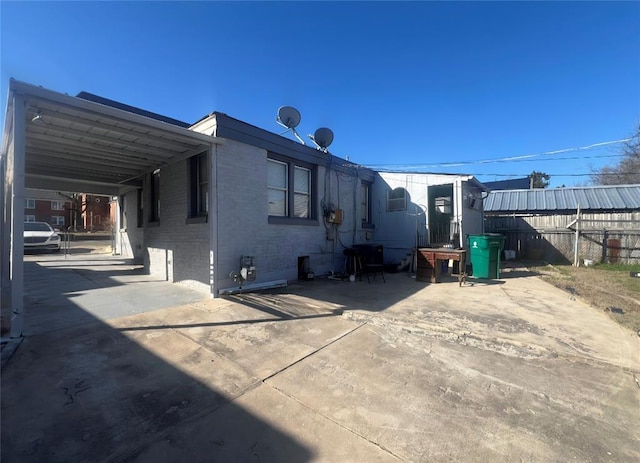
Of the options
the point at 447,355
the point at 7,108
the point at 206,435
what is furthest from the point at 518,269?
the point at 7,108

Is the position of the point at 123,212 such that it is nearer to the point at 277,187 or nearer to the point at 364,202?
the point at 277,187

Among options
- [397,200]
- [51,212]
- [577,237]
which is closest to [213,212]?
[397,200]

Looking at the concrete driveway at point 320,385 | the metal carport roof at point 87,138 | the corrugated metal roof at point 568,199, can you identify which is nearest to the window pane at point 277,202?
the metal carport roof at point 87,138

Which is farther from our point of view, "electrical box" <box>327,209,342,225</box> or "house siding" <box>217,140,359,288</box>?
"electrical box" <box>327,209,342,225</box>

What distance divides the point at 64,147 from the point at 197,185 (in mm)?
2858

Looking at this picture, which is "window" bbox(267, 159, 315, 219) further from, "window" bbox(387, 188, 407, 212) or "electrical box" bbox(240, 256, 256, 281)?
"window" bbox(387, 188, 407, 212)

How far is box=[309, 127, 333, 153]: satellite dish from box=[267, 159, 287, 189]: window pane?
224 centimetres

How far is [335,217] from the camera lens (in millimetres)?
9641

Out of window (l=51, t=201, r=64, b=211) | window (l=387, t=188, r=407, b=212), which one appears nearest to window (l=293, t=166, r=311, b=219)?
window (l=387, t=188, r=407, b=212)

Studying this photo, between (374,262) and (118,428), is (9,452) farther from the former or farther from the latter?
(374,262)

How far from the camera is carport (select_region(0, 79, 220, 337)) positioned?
4.11m

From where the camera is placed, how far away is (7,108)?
16.4 ft

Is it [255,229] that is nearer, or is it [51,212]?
[255,229]

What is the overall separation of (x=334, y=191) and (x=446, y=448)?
8447mm
